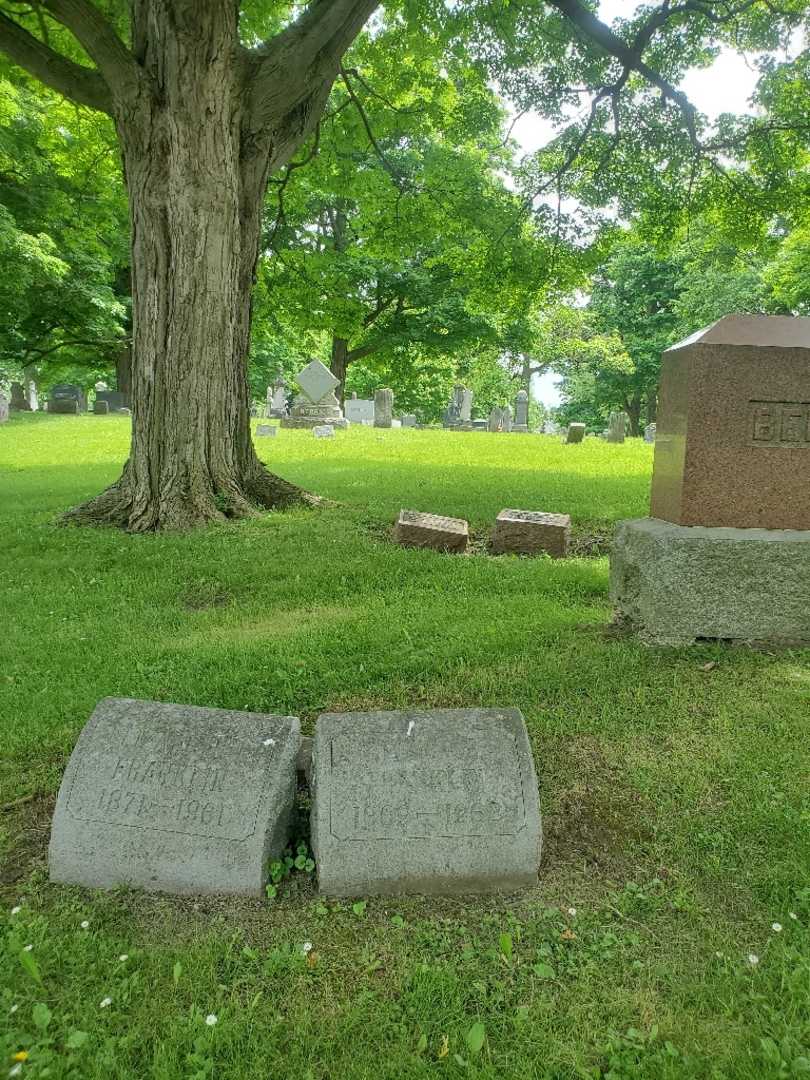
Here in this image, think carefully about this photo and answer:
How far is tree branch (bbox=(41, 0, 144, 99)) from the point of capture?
735 cm

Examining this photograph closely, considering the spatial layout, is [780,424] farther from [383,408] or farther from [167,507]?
[383,408]

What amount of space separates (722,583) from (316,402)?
70.3 feet

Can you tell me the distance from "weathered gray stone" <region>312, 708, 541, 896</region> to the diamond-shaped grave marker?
22.9 m

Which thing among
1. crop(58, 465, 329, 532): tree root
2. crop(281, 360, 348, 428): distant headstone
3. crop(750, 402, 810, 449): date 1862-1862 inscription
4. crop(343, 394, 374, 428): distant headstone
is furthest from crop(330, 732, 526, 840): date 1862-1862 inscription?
crop(343, 394, 374, 428): distant headstone

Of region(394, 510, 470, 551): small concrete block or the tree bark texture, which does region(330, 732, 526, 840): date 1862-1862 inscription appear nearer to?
region(394, 510, 470, 551): small concrete block

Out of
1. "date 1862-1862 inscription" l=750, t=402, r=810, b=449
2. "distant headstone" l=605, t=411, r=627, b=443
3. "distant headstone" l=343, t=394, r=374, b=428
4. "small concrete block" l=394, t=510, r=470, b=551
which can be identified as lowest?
"small concrete block" l=394, t=510, r=470, b=551

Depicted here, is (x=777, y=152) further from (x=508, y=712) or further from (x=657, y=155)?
(x=508, y=712)

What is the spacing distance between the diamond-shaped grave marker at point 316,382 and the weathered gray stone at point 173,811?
22728mm

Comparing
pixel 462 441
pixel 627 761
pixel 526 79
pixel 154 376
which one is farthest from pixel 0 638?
pixel 462 441

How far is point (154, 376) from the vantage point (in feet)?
25.9

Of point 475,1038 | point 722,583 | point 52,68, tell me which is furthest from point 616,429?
point 475,1038

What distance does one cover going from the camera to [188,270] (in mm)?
7742

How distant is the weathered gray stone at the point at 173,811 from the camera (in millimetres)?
2748

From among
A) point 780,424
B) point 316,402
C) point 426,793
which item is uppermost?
point 316,402
